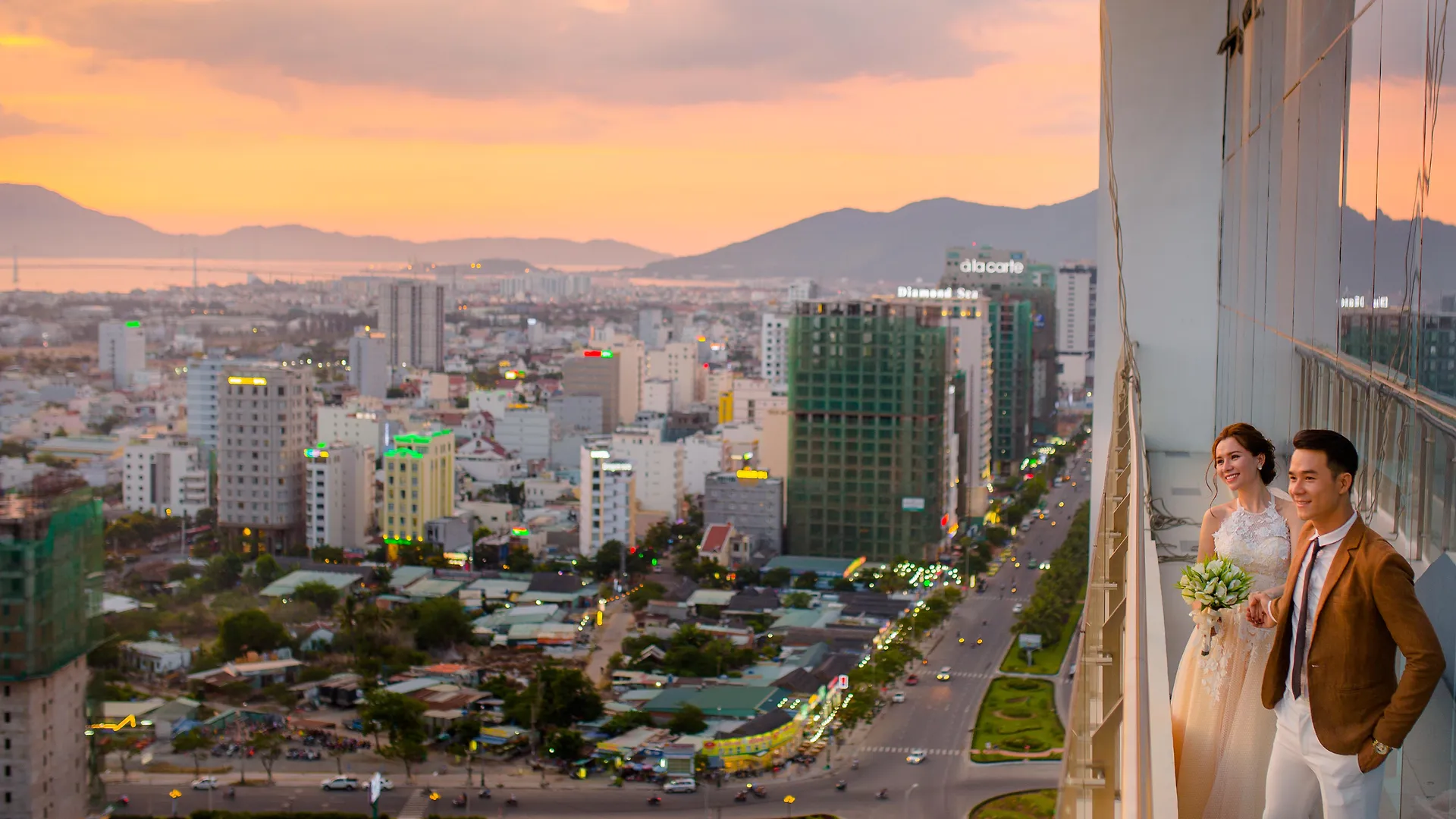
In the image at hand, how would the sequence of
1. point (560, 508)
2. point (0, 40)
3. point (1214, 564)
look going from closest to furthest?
point (1214, 564) → point (560, 508) → point (0, 40)

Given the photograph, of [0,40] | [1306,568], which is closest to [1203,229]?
[1306,568]

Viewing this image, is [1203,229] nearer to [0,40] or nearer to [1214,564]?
[1214,564]

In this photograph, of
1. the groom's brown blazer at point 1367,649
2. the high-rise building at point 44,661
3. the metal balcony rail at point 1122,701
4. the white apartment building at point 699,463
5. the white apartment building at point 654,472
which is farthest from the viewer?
the white apartment building at point 699,463

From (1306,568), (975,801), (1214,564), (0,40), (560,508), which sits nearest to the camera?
(1306,568)

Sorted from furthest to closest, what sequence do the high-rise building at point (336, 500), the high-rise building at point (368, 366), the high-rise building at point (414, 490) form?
the high-rise building at point (368, 366) < the high-rise building at point (414, 490) < the high-rise building at point (336, 500)

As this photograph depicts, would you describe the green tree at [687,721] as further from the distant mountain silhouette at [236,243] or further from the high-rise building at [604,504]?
the distant mountain silhouette at [236,243]

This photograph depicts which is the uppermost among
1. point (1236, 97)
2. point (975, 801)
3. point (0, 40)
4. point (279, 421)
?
point (0, 40)

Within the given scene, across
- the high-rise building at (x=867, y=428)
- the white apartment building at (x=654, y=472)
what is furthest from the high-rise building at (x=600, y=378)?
the high-rise building at (x=867, y=428)
